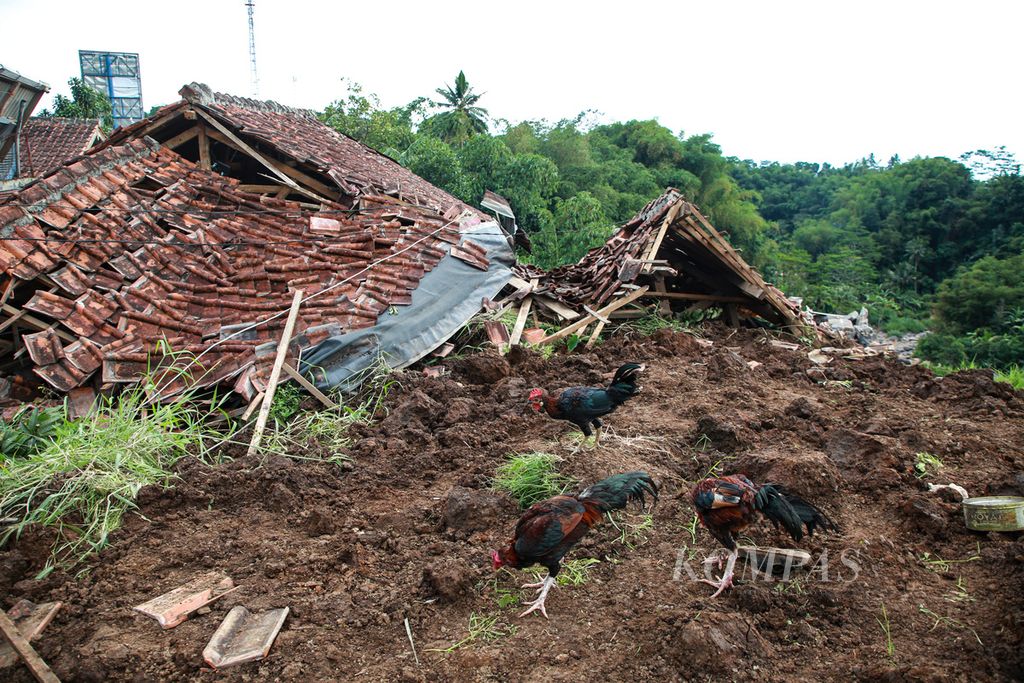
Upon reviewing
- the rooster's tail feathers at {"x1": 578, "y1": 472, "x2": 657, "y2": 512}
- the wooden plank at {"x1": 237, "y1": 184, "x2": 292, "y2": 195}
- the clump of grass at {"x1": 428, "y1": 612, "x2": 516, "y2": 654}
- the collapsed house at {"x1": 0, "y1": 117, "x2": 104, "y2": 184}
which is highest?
the collapsed house at {"x1": 0, "y1": 117, "x2": 104, "y2": 184}

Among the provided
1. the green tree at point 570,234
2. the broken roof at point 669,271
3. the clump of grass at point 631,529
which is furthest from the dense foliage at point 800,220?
the clump of grass at point 631,529

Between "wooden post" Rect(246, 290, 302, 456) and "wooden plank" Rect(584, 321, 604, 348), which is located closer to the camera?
"wooden post" Rect(246, 290, 302, 456)

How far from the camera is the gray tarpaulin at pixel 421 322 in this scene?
6.66 m

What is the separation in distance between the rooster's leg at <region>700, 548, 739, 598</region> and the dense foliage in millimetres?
16313

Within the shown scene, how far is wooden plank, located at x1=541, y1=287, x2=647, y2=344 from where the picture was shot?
8328mm

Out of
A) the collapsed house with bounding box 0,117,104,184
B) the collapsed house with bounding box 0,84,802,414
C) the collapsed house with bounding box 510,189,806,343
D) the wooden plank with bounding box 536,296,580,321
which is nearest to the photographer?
the collapsed house with bounding box 0,84,802,414

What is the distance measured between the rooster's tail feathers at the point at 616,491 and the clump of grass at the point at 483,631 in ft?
2.55

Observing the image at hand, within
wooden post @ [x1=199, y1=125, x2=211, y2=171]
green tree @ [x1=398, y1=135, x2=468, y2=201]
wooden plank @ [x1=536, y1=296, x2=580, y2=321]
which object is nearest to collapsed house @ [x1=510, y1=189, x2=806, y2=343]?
wooden plank @ [x1=536, y1=296, x2=580, y2=321]

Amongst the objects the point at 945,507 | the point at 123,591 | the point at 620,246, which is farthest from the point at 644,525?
the point at 620,246

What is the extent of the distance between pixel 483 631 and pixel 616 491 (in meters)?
1.01

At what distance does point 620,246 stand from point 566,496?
23.1ft

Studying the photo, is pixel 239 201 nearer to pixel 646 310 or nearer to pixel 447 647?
pixel 646 310

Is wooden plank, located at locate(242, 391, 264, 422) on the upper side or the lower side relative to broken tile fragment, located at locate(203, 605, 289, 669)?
upper

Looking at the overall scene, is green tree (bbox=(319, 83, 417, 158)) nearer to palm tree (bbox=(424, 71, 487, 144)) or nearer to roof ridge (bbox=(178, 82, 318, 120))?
palm tree (bbox=(424, 71, 487, 144))
